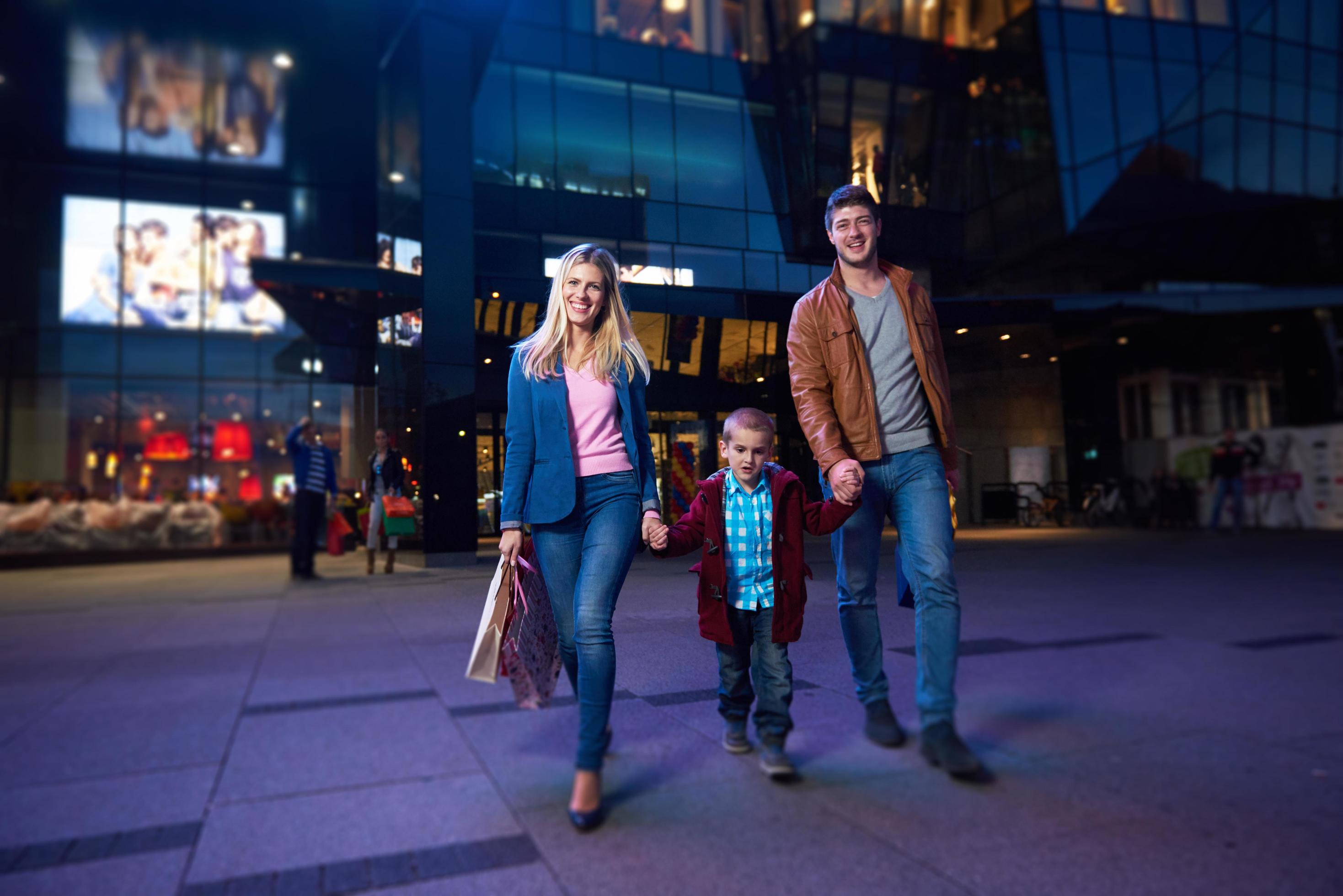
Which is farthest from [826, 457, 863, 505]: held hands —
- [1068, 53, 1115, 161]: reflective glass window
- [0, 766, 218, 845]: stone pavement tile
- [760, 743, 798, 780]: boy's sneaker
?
[0, 766, 218, 845]: stone pavement tile

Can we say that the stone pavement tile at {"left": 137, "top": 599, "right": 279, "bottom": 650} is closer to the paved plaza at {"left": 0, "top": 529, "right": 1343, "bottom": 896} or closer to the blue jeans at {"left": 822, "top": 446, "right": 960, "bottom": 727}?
the paved plaza at {"left": 0, "top": 529, "right": 1343, "bottom": 896}

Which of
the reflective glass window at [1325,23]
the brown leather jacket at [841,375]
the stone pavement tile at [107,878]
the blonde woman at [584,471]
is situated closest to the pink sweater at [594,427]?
→ the blonde woman at [584,471]

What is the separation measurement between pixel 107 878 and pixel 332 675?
1.83m

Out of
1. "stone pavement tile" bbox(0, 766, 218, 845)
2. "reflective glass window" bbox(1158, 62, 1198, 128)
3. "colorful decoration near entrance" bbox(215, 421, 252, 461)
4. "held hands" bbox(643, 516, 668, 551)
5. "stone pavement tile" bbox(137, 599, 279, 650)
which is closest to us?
"held hands" bbox(643, 516, 668, 551)

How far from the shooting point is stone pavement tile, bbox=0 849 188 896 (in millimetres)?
1955

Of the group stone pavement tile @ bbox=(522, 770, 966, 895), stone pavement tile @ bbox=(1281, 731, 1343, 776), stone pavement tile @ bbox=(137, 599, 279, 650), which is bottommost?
stone pavement tile @ bbox=(137, 599, 279, 650)

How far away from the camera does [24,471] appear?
1088cm

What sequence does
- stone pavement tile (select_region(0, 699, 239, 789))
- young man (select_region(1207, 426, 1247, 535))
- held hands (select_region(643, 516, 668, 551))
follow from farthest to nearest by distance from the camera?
stone pavement tile (select_region(0, 699, 239, 789)), young man (select_region(1207, 426, 1247, 535)), held hands (select_region(643, 516, 668, 551))

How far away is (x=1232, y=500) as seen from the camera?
205 cm

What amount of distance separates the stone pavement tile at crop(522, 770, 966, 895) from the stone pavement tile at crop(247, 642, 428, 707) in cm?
120

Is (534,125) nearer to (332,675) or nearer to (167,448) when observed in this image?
(332,675)

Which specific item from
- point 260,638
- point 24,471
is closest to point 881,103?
point 260,638

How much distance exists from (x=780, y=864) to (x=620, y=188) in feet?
5.06

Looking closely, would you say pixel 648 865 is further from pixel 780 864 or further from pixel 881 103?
pixel 881 103
